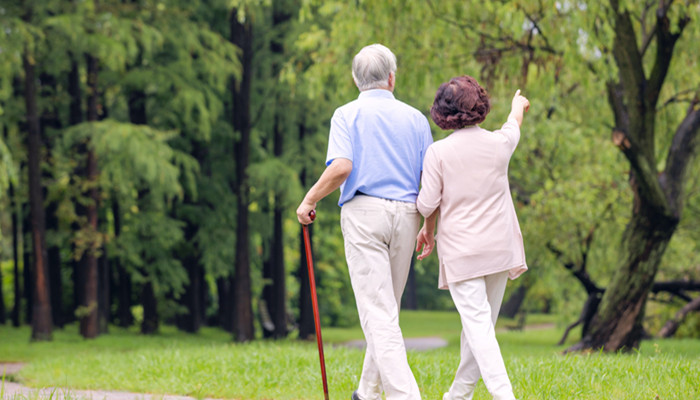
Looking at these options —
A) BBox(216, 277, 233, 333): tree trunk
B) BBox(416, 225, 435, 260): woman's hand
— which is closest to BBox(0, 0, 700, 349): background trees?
BBox(216, 277, 233, 333): tree trunk

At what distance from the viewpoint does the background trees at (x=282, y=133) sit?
34.3 feet

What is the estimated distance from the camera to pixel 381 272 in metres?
4.35

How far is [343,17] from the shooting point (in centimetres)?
1088

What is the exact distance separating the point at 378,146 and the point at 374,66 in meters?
0.45

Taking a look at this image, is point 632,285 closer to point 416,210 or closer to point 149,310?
point 416,210

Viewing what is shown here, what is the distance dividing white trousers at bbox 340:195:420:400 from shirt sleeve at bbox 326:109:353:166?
0.26 metres

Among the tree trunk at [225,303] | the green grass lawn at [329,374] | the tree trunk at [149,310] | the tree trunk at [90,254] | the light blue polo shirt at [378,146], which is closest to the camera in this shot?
the light blue polo shirt at [378,146]

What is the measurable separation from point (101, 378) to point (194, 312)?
16222mm

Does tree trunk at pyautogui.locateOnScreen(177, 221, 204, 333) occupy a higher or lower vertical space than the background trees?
lower

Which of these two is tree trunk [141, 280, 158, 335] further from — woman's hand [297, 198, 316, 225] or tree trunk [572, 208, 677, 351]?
woman's hand [297, 198, 316, 225]

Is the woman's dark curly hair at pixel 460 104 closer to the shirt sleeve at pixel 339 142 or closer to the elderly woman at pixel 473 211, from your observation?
the elderly woman at pixel 473 211

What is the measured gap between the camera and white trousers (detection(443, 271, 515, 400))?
4129mm

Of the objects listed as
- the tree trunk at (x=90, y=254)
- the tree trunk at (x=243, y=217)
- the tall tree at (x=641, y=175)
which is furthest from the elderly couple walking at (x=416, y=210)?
the tree trunk at (x=243, y=217)

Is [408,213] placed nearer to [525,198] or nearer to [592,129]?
[592,129]
